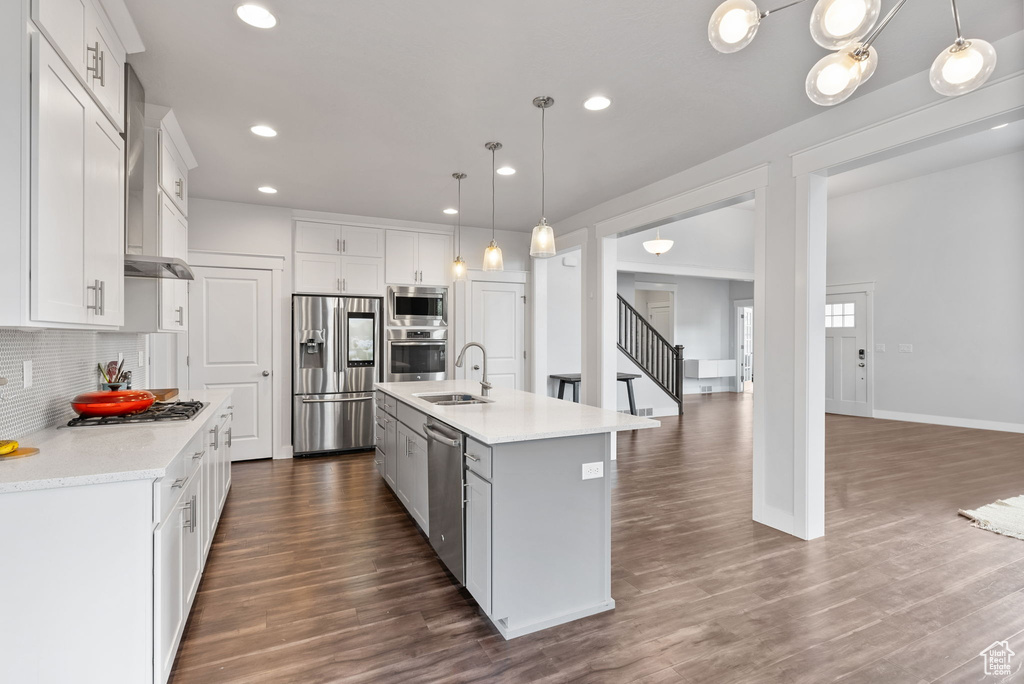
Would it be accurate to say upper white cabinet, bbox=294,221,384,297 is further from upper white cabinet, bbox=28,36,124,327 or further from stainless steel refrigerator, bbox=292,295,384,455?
upper white cabinet, bbox=28,36,124,327

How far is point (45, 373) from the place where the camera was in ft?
7.53

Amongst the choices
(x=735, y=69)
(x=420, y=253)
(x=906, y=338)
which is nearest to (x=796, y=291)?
(x=735, y=69)

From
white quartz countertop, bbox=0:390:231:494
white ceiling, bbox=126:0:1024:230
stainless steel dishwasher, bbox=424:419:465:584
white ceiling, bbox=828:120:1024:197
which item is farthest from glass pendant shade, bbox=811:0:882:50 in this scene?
white ceiling, bbox=828:120:1024:197

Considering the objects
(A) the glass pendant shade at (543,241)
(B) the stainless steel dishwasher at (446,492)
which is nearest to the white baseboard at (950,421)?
(A) the glass pendant shade at (543,241)

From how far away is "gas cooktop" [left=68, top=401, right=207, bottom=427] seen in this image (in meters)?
2.34

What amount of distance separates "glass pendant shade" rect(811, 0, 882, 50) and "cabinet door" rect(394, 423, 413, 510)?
2958 mm

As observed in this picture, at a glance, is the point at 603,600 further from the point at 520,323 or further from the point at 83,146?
the point at 520,323

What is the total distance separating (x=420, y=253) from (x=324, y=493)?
3069 millimetres

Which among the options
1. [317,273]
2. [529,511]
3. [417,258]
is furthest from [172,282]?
[417,258]

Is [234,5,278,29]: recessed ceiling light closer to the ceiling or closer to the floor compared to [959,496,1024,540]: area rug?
closer to the ceiling

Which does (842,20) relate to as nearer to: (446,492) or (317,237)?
(446,492)

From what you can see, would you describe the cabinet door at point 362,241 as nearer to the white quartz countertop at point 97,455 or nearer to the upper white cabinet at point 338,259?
the upper white cabinet at point 338,259

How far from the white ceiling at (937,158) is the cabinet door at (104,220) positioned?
7219mm

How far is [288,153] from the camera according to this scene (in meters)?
3.77
